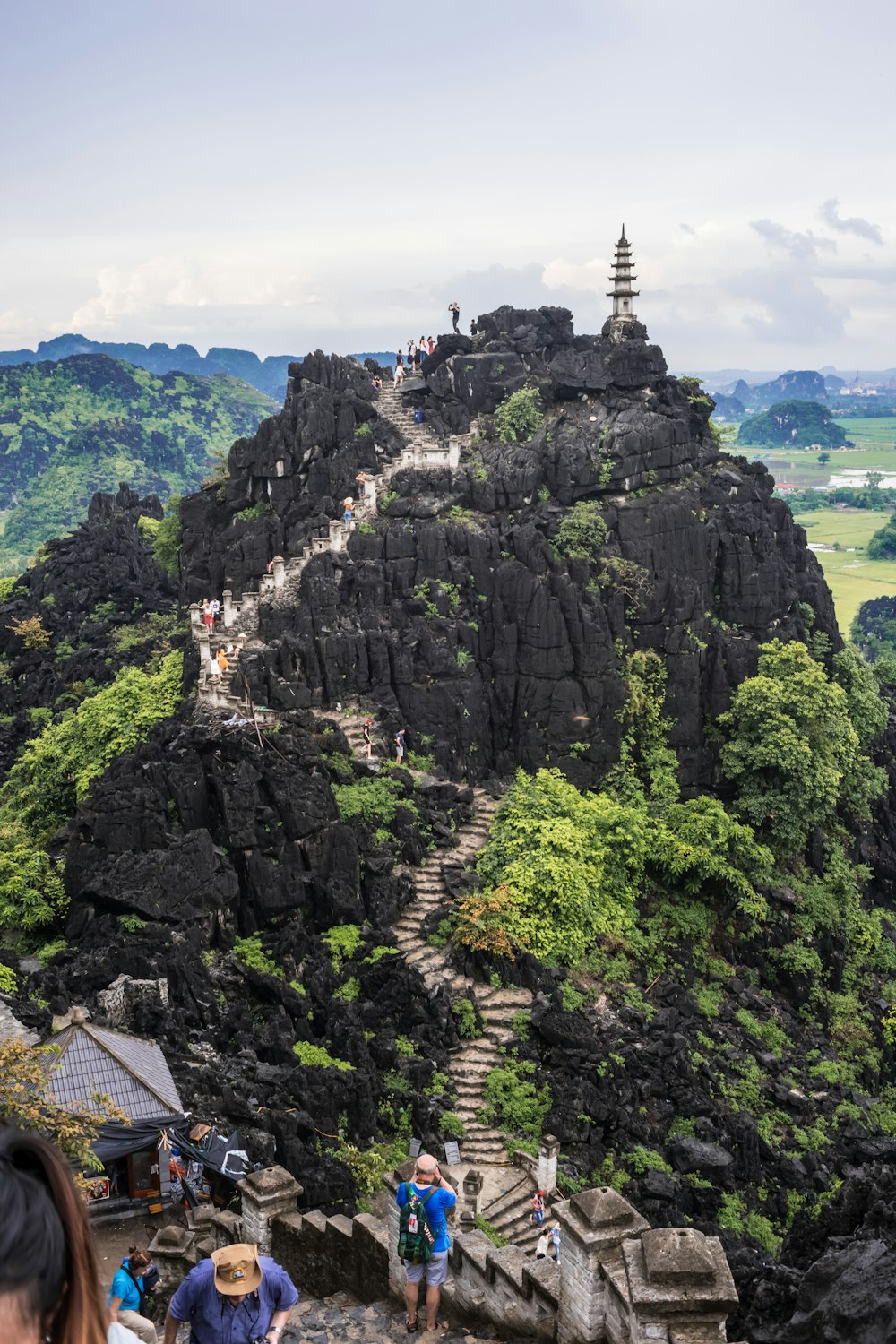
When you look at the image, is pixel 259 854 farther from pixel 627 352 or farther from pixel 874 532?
pixel 874 532

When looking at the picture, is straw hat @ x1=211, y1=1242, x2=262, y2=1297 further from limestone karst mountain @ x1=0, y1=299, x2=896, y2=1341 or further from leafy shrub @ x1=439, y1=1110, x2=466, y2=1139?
leafy shrub @ x1=439, y1=1110, x2=466, y2=1139

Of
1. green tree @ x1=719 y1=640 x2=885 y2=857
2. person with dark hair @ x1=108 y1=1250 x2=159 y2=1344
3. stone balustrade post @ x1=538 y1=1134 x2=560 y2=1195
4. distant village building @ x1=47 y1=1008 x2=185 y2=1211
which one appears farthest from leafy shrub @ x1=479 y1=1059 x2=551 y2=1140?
green tree @ x1=719 y1=640 x2=885 y2=857

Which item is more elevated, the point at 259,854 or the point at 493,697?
the point at 493,697

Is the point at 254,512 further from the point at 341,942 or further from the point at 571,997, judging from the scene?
the point at 571,997

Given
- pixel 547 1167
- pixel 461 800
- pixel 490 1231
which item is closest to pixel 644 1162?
pixel 547 1167

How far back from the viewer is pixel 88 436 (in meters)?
122

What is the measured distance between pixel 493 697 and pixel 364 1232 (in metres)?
23.5

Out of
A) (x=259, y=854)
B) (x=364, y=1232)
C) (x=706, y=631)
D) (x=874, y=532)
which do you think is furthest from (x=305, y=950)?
(x=874, y=532)

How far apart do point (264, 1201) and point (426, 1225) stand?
325 cm

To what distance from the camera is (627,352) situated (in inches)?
1602

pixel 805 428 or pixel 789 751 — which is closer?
pixel 789 751

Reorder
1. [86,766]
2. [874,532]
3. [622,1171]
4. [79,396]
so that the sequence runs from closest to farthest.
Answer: [622,1171] → [86,766] → [874,532] → [79,396]

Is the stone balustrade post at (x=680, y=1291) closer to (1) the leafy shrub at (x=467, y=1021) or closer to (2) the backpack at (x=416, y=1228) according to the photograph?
(2) the backpack at (x=416, y=1228)

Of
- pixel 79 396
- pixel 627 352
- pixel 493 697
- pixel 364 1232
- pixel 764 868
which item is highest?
pixel 79 396
